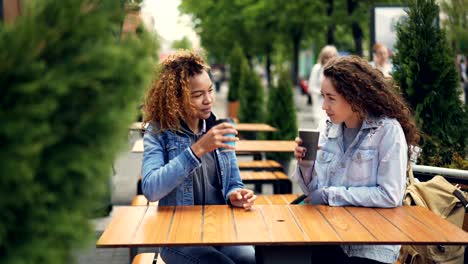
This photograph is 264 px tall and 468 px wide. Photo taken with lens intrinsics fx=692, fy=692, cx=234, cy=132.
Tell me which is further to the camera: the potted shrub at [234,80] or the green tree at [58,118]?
the potted shrub at [234,80]

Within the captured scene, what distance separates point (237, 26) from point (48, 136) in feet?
108

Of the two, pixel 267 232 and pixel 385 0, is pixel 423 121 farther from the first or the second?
pixel 385 0

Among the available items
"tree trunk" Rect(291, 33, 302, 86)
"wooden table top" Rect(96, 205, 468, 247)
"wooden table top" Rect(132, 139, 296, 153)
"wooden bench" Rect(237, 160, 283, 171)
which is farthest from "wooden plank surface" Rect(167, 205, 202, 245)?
"tree trunk" Rect(291, 33, 302, 86)

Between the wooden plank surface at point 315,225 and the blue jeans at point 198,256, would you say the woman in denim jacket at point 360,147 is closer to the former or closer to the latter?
the wooden plank surface at point 315,225

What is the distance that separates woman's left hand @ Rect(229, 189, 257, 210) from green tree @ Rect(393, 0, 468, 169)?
2312 millimetres

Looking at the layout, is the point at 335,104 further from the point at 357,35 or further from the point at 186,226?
the point at 357,35

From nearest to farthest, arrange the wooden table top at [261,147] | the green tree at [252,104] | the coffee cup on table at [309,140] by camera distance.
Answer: the coffee cup on table at [309,140] → the wooden table top at [261,147] → the green tree at [252,104]

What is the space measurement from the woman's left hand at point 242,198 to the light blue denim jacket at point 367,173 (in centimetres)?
31

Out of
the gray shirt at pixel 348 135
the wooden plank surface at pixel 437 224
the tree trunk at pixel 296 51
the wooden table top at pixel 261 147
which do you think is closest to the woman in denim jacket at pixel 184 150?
the gray shirt at pixel 348 135

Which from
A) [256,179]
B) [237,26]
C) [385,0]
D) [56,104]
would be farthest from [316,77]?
[237,26]

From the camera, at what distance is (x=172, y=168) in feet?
10.6

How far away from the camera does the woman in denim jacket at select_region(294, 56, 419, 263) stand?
132 inches

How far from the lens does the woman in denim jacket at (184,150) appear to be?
3303mm

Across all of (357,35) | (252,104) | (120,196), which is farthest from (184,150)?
(357,35)
